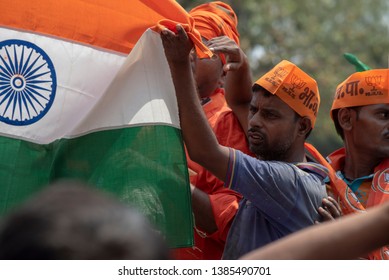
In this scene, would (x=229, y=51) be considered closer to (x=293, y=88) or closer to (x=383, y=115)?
(x=293, y=88)

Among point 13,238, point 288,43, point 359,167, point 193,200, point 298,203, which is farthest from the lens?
point 288,43

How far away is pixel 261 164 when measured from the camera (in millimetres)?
3707

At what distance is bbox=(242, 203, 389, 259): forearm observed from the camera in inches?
65.4

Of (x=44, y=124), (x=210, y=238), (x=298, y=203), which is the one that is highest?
(x=44, y=124)

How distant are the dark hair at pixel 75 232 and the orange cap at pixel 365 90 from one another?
3278 mm

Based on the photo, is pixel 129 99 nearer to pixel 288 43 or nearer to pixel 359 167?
pixel 359 167

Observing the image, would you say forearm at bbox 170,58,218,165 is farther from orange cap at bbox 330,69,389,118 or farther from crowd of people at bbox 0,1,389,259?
orange cap at bbox 330,69,389,118

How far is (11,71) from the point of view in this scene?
388 cm

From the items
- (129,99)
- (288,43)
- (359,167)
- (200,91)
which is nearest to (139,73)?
(129,99)

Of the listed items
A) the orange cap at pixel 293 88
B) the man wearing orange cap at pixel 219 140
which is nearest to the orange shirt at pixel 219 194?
the man wearing orange cap at pixel 219 140

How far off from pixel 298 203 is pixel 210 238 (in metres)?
0.67

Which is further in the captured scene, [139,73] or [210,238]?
[210,238]

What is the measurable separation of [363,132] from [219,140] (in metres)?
0.78

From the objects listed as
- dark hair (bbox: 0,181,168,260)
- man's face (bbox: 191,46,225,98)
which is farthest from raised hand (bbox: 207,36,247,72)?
dark hair (bbox: 0,181,168,260)
